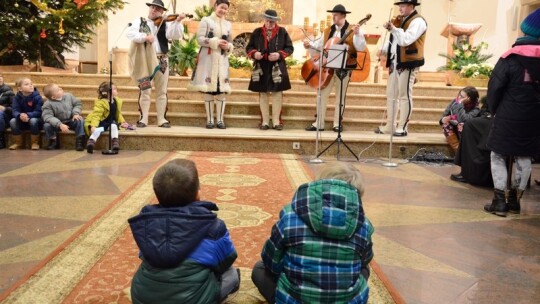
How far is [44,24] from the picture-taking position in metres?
9.04

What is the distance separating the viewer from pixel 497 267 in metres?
3.32

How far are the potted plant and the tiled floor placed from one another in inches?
144

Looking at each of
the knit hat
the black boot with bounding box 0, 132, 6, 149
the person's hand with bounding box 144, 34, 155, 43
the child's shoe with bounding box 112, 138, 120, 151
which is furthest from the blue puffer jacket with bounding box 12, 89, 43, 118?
the knit hat

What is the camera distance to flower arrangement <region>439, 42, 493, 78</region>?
32.6 ft

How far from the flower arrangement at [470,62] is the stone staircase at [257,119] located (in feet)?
2.12

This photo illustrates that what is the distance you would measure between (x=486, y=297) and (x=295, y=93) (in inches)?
266

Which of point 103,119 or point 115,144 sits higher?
point 103,119

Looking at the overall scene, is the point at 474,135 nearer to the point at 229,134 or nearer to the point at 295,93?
the point at 229,134

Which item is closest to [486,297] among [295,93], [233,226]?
[233,226]

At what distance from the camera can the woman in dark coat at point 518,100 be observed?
169 inches

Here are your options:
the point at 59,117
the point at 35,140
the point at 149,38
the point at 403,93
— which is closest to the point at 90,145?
the point at 59,117

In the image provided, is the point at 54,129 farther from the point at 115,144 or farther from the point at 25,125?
the point at 115,144

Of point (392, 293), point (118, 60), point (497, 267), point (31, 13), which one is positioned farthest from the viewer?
point (118, 60)

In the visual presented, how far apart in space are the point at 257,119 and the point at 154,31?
209 centimetres
